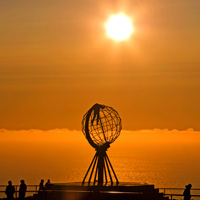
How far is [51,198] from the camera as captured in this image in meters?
41.2

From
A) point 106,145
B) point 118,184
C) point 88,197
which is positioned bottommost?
point 88,197

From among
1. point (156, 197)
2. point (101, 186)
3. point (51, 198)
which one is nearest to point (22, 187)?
point (51, 198)

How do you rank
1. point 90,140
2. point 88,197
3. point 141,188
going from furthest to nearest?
point 90,140
point 141,188
point 88,197

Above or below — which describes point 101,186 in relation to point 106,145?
below

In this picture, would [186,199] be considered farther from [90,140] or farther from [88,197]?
[90,140]

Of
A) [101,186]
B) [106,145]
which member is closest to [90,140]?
[106,145]

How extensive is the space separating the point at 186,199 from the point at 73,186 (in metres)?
7.06

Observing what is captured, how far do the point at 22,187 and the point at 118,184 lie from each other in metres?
6.59

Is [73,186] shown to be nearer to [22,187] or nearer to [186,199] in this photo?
[22,187]

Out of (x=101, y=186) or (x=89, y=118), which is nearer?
(x=101, y=186)

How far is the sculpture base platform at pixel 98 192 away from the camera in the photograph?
39.9 meters

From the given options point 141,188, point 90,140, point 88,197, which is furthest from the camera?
point 90,140

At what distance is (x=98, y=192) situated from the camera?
39.9m

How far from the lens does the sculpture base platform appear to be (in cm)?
3994
